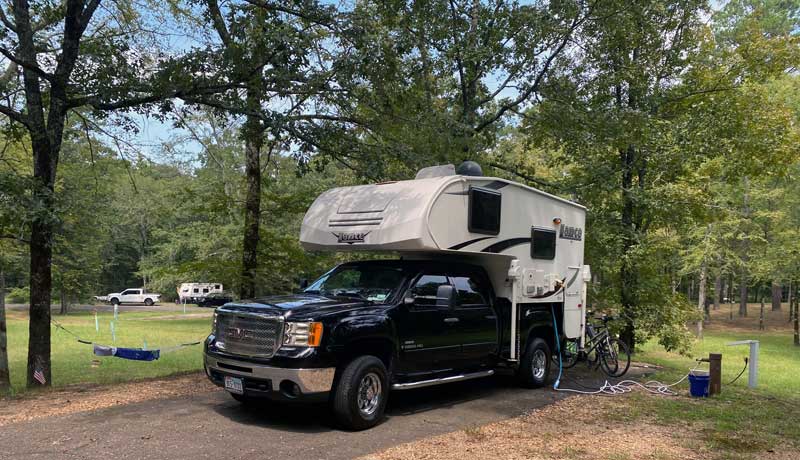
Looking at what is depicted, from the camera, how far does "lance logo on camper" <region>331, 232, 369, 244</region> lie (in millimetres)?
7523

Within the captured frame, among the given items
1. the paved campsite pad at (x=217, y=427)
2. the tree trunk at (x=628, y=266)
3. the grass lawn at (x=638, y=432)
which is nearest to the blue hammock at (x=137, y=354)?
the paved campsite pad at (x=217, y=427)

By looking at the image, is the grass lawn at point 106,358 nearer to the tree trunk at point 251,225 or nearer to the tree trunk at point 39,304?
the tree trunk at point 39,304

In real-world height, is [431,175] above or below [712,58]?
below

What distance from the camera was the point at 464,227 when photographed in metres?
7.68

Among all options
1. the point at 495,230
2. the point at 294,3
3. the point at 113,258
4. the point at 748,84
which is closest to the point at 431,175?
the point at 495,230

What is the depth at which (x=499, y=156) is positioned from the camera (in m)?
15.5

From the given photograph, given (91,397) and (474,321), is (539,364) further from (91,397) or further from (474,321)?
(91,397)

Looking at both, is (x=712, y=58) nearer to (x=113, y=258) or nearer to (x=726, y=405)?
(x=726, y=405)

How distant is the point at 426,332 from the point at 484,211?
6.03ft

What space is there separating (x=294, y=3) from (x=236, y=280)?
18.7ft

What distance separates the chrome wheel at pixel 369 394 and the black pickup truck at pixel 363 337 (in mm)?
11

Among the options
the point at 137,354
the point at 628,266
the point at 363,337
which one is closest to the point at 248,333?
the point at 363,337

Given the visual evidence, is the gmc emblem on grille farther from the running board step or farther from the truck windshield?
the running board step

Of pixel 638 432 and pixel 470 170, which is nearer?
pixel 638 432
